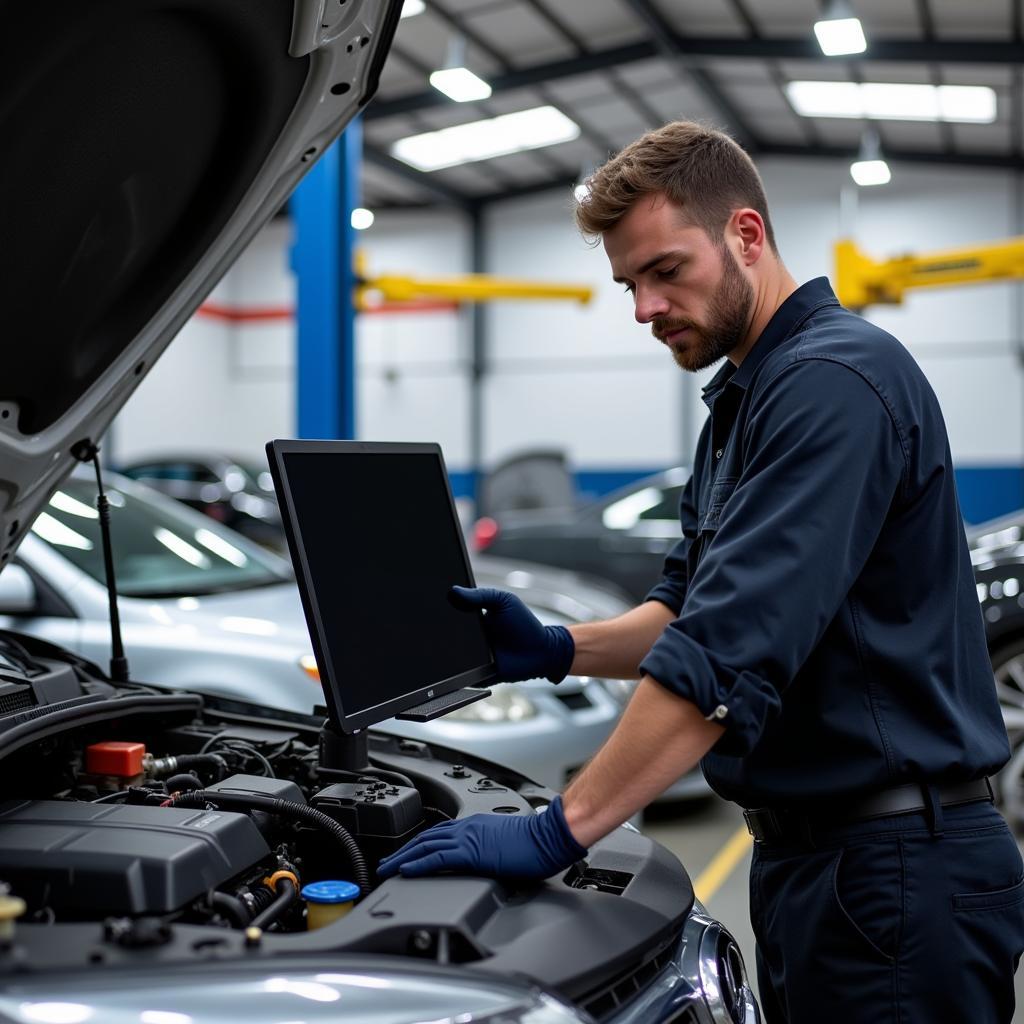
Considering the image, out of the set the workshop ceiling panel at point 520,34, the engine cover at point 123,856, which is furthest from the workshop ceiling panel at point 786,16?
the engine cover at point 123,856

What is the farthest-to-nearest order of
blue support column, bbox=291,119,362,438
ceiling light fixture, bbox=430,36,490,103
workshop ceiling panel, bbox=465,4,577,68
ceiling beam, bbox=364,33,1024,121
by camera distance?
workshop ceiling panel, bbox=465,4,577,68
ceiling light fixture, bbox=430,36,490,103
ceiling beam, bbox=364,33,1024,121
blue support column, bbox=291,119,362,438

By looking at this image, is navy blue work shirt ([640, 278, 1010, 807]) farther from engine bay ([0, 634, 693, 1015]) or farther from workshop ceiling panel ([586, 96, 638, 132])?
workshop ceiling panel ([586, 96, 638, 132])

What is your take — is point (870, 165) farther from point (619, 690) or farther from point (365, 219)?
point (619, 690)

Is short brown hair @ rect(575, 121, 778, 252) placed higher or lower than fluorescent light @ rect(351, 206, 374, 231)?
lower

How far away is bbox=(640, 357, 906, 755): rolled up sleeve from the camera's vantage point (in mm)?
1336

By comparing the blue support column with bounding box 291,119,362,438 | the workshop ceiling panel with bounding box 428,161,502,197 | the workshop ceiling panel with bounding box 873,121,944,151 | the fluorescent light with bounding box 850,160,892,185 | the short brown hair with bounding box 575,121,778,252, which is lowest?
the short brown hair with bounding box 575,121,778,252

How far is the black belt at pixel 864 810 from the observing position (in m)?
1.52

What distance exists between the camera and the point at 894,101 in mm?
11977

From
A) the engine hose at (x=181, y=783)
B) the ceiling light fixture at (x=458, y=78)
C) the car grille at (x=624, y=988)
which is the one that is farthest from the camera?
the ceiling light fixture at (x=458, y=78)

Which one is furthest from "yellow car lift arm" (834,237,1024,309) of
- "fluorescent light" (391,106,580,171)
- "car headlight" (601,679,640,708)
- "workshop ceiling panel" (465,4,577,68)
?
"fluorescent light" (391,106,580,171)

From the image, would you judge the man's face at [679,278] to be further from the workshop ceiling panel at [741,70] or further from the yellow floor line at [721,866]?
the workshop ceiling panel at [741,70]

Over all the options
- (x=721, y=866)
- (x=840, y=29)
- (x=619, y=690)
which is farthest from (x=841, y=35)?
(x=721, y=866)

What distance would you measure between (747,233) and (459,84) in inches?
384

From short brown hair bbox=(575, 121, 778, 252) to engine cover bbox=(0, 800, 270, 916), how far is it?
3.22 feet
